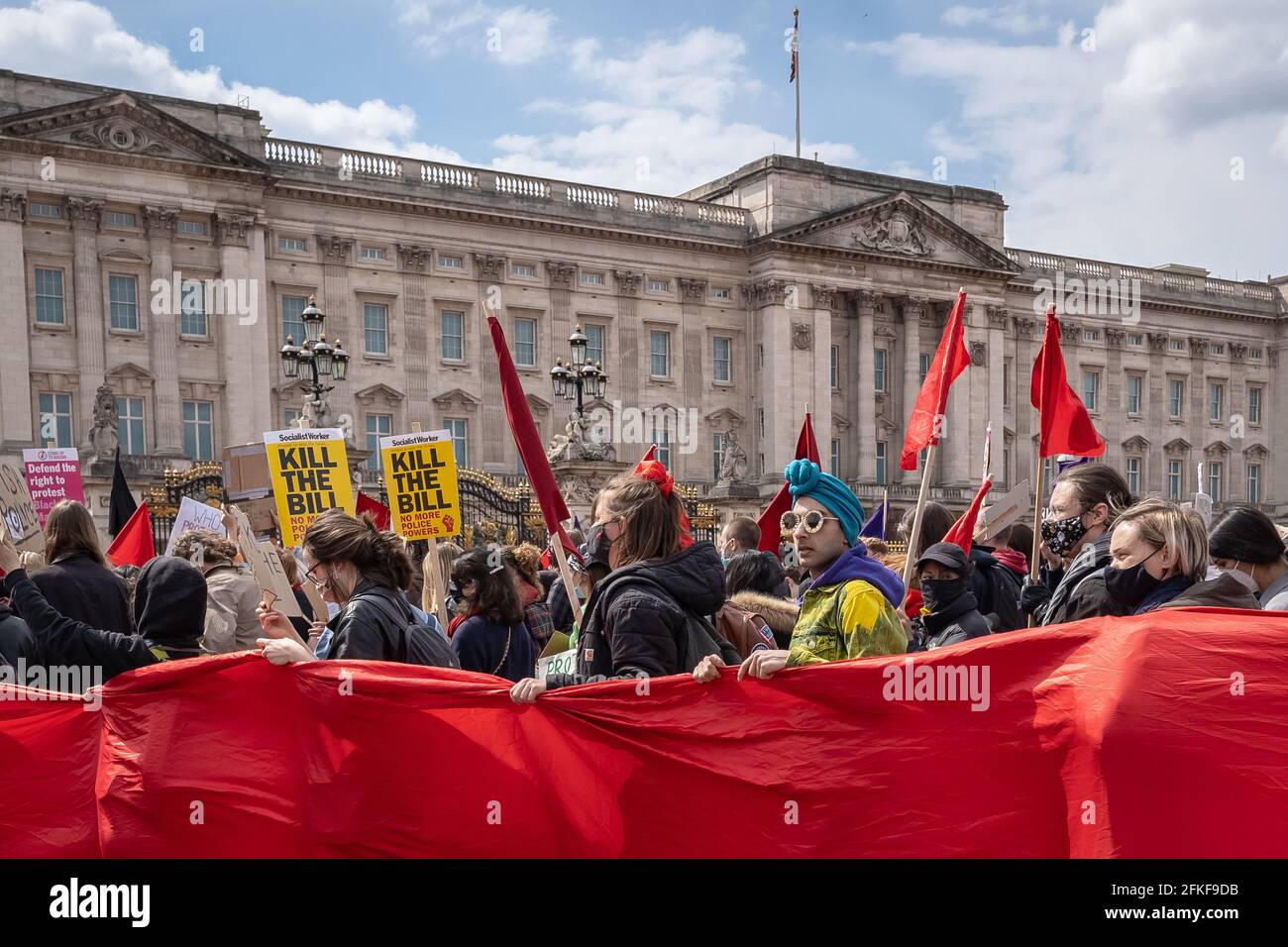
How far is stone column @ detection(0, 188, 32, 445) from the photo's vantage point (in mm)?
35844

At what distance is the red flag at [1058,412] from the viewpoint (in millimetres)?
9703

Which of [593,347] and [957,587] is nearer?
[957,587]

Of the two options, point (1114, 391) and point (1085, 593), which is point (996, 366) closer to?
point (1114, 391)

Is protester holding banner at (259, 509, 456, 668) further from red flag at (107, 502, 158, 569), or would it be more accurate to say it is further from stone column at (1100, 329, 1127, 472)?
stone column at (1100, 329, 1127, 472)

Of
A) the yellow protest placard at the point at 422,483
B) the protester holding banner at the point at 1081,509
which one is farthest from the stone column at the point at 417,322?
the protester holding banner at the point at 1081,509

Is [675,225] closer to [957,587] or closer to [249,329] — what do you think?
[249,329]

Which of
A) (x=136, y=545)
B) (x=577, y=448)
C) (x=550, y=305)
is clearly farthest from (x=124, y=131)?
(x=136, y=545)

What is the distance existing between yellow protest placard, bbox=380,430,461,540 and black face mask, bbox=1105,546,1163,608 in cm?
872

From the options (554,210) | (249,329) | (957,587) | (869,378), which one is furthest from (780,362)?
(957,587)

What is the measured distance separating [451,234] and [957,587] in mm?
38921

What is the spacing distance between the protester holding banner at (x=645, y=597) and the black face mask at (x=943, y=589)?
131 centimetres

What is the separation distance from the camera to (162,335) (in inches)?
1506

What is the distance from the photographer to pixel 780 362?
47594 mm
